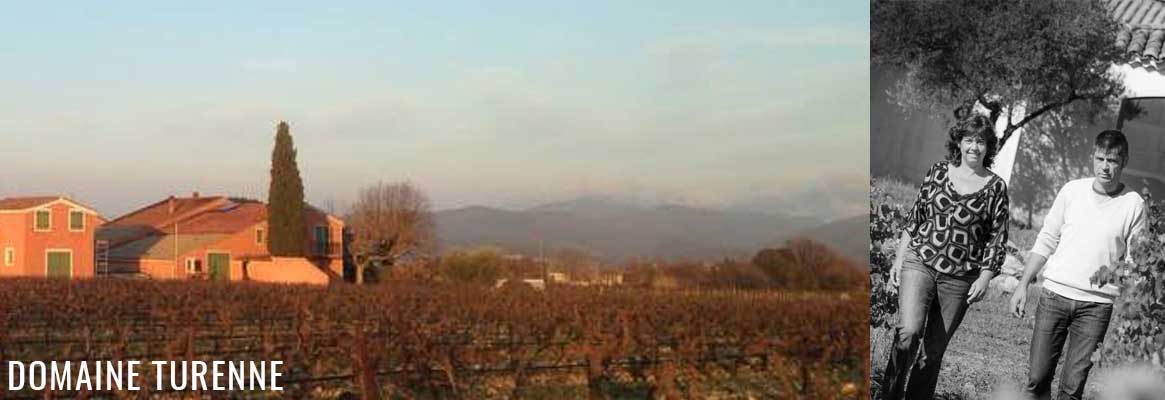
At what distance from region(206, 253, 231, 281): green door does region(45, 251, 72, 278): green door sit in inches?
39.5

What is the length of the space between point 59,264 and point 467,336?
15.2 feet

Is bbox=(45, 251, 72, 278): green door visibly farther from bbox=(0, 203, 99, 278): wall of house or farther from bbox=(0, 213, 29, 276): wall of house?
bbox=(0, 213, 29, 276): wall of house

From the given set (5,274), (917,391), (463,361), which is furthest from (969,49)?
(5,274)

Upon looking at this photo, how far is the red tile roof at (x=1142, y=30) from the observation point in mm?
6051

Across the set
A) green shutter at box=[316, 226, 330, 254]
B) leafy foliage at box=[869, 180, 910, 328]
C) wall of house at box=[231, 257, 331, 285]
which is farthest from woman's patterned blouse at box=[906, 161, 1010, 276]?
wall of house at box=[231, 257, 331, 285]

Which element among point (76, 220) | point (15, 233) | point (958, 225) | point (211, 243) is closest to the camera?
point (958, 225)

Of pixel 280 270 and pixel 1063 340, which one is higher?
pixel 280 270

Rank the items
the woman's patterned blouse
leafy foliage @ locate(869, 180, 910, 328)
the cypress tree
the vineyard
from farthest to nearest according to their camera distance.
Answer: the vineyard → the cypress tree → leafy foliage @ locate(869, 180, 910, 328) → the woman's patterned blouse

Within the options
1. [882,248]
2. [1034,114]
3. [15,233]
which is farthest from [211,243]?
[1034,114]

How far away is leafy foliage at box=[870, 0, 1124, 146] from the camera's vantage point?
632cm

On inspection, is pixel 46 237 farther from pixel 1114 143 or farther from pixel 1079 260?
pixel 1114 143

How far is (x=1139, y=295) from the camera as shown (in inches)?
239

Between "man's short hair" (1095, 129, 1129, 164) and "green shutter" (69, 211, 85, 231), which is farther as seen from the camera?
"green shutter" (69, 211, 85, 231)

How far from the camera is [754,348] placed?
1116 centimetres
